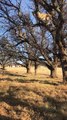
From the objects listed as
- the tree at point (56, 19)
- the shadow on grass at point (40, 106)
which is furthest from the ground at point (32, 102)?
the tree at point (56, 19)

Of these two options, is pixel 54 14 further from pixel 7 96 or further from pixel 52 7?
pixel 7 96

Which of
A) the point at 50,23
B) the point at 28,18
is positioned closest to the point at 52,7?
the point at 50,23

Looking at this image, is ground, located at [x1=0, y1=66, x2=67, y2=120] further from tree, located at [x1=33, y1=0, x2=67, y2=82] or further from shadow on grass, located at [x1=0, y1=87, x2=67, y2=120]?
tree, located at [x1=33, y1=0, x2=67, y2=82]

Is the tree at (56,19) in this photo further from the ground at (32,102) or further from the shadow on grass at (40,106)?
the shadow on grass at (40,106)

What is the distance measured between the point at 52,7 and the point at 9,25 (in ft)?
20.5

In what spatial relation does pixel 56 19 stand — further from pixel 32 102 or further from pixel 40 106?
pixel 40 106

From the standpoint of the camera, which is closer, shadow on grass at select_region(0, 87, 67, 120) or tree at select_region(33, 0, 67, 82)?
shadow on grass at select_region(0, 87, 67, 120)

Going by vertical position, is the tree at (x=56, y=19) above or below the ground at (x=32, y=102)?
above

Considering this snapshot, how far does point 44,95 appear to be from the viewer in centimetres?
1625

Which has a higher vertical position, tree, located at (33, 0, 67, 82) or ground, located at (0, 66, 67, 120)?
tree, located at (33, 0, 67, 82)

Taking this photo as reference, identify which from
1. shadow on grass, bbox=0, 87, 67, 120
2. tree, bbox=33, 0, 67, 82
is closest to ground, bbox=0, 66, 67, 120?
shadow on grass, bbox=0, 87, 67, 120

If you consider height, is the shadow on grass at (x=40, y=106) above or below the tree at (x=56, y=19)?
below

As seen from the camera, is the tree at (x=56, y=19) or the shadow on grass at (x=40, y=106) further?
the tree at (x=56, y=19)

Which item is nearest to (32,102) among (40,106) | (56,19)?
(40,106)
